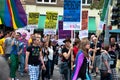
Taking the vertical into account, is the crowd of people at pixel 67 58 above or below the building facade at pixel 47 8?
above

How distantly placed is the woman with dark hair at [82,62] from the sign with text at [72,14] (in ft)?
11.1

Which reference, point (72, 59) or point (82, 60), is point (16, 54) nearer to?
point (72, 59)

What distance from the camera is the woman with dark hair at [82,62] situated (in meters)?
8.92

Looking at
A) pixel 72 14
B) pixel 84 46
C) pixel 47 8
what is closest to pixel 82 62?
pixel 84 46

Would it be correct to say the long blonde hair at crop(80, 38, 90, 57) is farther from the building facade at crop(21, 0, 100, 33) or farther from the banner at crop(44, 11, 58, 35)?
the building facade at crop(21, 0, 100, 33)

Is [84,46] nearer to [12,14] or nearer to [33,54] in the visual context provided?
[33,54]

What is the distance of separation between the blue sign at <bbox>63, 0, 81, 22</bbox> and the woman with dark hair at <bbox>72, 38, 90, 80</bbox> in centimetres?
347

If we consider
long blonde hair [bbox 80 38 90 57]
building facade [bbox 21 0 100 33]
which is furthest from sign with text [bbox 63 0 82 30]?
building facade [bbox 21 0 100 33]

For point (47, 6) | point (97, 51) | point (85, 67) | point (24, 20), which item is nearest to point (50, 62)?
point (97, 51)

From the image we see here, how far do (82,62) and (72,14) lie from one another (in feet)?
12.3

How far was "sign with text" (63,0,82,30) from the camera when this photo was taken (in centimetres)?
1249

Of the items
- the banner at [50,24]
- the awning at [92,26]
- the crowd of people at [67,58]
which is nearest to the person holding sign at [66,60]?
the crowd of people at [67,58]

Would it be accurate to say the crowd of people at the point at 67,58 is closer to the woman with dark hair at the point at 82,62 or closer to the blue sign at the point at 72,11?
the woman with dark hair at the point at 82,62

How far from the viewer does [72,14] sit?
12.6 meters
